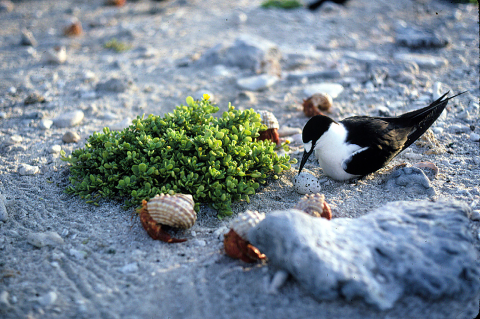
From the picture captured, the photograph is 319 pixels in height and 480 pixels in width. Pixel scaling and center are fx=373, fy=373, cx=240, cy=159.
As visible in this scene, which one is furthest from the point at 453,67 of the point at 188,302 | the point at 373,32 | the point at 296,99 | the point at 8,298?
the point at 8,298

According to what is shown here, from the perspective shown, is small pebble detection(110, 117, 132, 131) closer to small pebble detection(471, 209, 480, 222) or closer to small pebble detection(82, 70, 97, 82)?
small pebble detection(82, 70, 97, 82)

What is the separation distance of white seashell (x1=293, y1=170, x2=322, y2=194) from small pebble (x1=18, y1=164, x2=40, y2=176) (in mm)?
2722

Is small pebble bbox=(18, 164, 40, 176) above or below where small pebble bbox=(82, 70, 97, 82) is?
below

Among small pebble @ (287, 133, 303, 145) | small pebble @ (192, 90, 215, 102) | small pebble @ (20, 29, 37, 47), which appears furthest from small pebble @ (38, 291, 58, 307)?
small pebble @ (20, 29, 37, 47)

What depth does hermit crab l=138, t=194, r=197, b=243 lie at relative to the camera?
289 cm

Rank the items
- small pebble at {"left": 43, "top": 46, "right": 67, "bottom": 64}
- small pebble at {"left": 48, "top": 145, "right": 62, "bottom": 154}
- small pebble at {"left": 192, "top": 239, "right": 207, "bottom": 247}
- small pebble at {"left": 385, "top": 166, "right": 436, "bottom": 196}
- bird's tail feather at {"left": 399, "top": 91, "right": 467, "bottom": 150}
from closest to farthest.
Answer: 1. small pebble at {"left": 192, "top": 239, "right": 207, "bottom": 247}
2. small pebble at {"left": 385, "top": 166, "right": 436, "bottom": 196}
3. bird's tail feather at {"left": 399, "top": 91, "right": 467, "bottom": 150}
4. small pebble at {"left": 48, "top": 145, "right": 62, "bottom": 154}
5. small pebble at {"left": 43, "top": 46, "right": 67, "bottom": 64}

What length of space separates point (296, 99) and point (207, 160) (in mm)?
2755

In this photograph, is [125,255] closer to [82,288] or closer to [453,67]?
[82,288]

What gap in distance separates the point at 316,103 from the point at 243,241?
3002 millimetres

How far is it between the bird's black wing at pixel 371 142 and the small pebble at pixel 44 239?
8.53 feet

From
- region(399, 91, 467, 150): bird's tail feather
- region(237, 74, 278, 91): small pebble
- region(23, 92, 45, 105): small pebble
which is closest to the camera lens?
region(399, 91, 467, 150): bird's tail feather

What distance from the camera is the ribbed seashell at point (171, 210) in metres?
2.89

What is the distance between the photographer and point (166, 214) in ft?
9.46

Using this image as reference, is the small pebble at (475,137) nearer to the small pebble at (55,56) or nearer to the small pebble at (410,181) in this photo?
the small pebble at (410,181)
